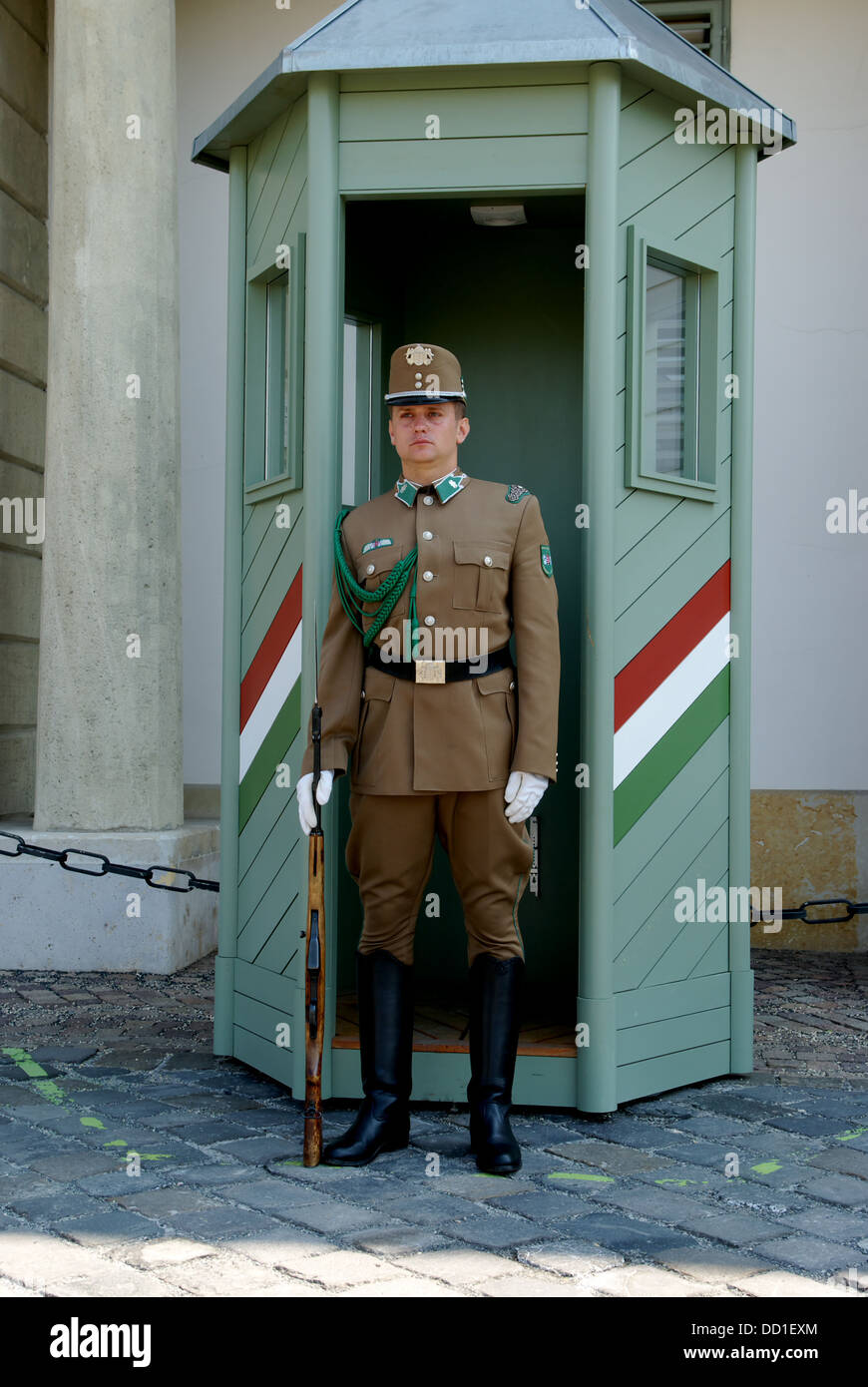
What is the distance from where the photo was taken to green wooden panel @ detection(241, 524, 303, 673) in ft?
13.8

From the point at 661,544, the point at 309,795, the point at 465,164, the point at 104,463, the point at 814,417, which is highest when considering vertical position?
the point at 465,164

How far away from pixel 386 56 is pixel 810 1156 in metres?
2.96

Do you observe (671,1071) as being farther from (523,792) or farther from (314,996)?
(314,996)

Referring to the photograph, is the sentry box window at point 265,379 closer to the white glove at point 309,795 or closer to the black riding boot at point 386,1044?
the white glove at point 309,795

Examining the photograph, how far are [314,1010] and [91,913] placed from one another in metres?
2.84

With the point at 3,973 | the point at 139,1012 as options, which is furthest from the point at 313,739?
the point at 3,973

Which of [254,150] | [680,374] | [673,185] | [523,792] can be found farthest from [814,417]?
[523,792]

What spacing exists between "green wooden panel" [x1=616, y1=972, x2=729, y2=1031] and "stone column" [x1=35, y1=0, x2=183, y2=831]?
2843 mm

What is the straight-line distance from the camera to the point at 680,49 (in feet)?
13.6

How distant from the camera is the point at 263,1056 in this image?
4.30m

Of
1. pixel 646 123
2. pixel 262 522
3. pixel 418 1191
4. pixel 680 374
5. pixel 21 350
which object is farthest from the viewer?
pixel 21 350

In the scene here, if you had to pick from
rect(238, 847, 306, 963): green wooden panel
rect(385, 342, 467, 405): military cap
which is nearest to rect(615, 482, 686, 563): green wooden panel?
rect(385, 342, 467, 405): military cap
